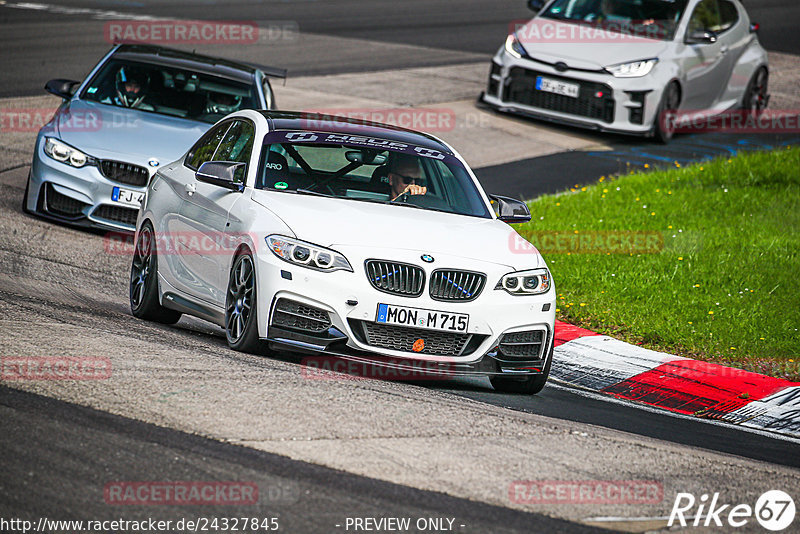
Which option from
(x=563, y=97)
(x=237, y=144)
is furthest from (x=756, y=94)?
(x=237, y=144)

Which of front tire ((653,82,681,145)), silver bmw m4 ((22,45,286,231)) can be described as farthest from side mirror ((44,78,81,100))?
front tire ((653,82,681,145))

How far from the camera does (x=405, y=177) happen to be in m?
8.81

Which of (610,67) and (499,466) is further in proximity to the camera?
(610,67)

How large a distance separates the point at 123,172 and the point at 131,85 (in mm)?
1641

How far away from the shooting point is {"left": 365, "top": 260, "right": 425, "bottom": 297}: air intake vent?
294 inches

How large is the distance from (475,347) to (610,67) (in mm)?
11124

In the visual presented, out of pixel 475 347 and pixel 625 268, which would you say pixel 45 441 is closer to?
pixel 475 347

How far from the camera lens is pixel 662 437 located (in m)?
7.34

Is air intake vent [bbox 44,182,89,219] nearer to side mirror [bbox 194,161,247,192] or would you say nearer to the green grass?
side mirror [bbox 194,161,247,192]

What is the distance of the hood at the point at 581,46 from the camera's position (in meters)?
18.2

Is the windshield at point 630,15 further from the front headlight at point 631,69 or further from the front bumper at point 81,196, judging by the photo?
the front bumper at point 81,196

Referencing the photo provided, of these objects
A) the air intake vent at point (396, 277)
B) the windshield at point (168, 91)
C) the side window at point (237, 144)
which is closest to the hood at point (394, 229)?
the air intake vent at point (396, 277)

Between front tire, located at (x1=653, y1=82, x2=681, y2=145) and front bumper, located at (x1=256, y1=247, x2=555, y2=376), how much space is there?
11.2 m

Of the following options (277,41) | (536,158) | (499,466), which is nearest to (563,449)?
(499,466)
